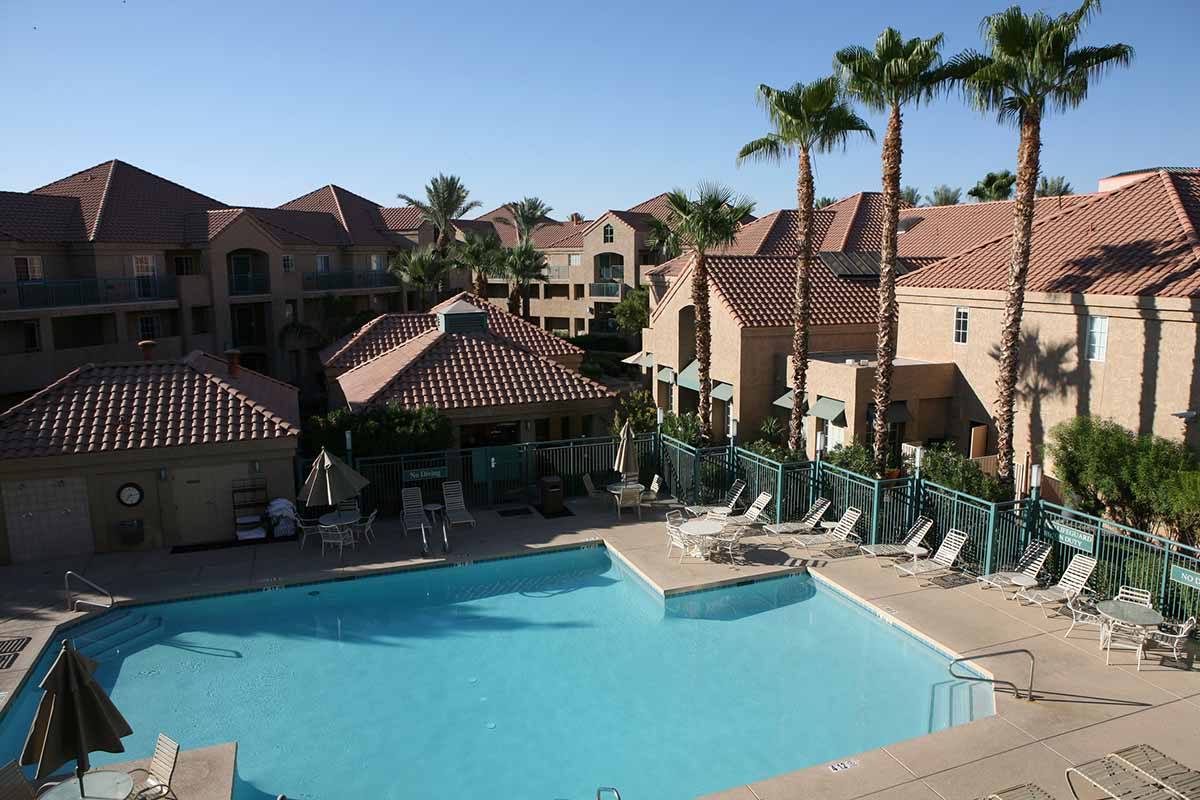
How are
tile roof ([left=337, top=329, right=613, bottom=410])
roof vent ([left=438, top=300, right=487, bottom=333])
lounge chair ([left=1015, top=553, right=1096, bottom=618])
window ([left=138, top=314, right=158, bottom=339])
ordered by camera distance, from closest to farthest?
lounge chair ([left=1015, top=553, right=1096, bottom=618])
tile roof ([left=337, top=329, right=613, bottom=410])
roof vent ([left=438, top=300, right=487, bottom=333])
window ([left=138, top=314, right=158, bottom=339])

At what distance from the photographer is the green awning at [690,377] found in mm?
29375

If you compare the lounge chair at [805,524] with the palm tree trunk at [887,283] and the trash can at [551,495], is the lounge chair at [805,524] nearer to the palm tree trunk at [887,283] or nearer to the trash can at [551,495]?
the palm tree trunk at [887,283]

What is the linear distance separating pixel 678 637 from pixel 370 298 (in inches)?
1583

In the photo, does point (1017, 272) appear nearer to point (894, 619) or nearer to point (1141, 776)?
point (894, 619)

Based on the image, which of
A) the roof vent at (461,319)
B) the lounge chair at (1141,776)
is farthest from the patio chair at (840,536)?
the roof vent at (461,319)

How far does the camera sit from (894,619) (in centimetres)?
1521

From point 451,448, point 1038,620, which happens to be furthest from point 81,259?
point 1038,620

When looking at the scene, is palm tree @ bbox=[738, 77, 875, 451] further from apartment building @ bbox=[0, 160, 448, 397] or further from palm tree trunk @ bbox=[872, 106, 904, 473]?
apartment building @ bbox=[0, 160, 448, 397]

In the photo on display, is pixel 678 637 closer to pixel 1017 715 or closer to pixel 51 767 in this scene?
pixel 1017 715

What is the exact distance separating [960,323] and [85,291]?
3127 cm

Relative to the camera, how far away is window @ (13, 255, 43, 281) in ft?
105

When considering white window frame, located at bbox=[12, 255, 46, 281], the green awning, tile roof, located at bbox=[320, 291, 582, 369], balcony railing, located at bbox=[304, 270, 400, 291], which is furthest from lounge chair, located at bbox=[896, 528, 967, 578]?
balcony railing, located at bbox=[304, 270, 400, 291]

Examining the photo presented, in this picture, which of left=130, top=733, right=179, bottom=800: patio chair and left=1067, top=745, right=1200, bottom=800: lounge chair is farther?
left=130, top=733, right=179, bottom=800: patio chair

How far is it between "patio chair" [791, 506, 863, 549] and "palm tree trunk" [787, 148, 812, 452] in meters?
3.32
